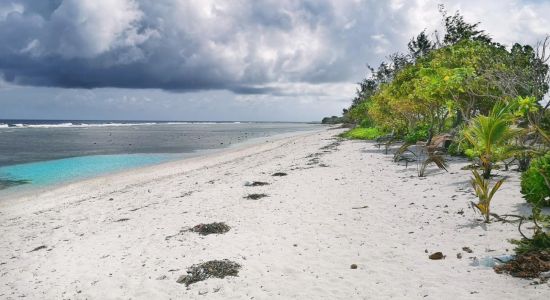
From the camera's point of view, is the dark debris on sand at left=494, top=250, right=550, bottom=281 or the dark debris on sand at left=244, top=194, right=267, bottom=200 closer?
the dark debris on sand at left=494, top=250, right=550, bottom=281

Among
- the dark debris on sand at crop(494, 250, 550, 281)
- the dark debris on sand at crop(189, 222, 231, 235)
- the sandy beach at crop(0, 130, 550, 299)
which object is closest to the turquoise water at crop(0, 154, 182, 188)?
the sandy beach at crop(0, 130, 550, 299)

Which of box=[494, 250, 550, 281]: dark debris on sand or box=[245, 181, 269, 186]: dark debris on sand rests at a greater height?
box=[494, 250, 550, 281]: dark debris on sand

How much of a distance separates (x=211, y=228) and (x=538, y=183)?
7.04 metres

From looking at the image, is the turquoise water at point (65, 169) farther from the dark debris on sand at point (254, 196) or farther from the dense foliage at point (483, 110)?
the dense foliage at point (483, 110)

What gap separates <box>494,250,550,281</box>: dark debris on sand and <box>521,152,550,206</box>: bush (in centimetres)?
263

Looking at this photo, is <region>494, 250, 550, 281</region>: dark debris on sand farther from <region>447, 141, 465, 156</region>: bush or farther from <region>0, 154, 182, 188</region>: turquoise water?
<region>0, 154, 182, 188</region>: turquoise water

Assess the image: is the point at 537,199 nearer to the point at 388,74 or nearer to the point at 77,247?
the point at 77,247

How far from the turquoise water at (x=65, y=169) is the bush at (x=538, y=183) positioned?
21.8m

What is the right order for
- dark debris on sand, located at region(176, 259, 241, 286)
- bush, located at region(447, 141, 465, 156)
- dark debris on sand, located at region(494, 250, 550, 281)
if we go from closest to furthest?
dark debris on sand, located at region(494, 250, 550, 281)
dark debris on sand, located at region(176, 259, 241, 286)
bush, located at region(447, 141, 465, 156)

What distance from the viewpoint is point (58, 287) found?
705 cm

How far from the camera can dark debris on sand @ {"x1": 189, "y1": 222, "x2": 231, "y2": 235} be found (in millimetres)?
9297

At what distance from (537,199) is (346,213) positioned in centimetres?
403

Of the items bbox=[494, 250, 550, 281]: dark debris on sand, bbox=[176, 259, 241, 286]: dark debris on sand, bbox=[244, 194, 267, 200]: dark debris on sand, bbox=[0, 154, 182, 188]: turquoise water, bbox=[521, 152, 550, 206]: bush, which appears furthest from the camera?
bbox=[0, 154, 182, 188]: turquoise water

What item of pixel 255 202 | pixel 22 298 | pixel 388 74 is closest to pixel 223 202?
pixel 255 202
